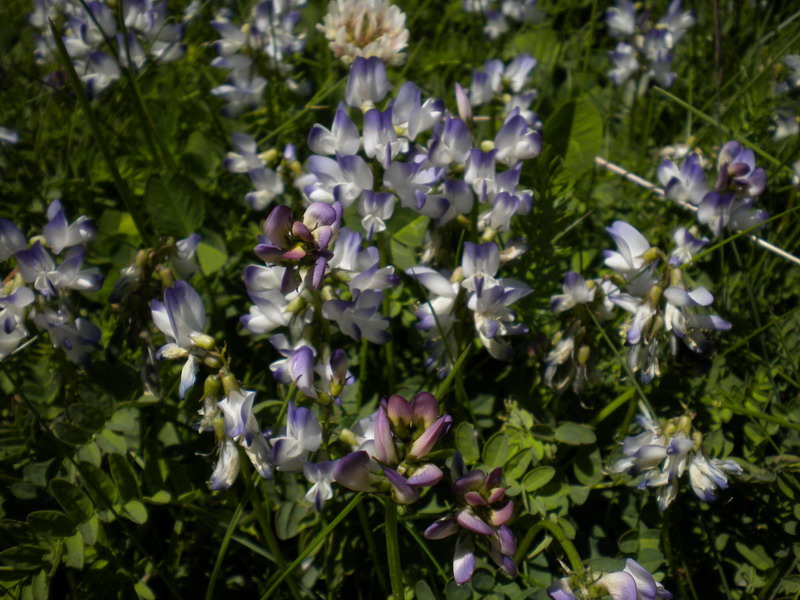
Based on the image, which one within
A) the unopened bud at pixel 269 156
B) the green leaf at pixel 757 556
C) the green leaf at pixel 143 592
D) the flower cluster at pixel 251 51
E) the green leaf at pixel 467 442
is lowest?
the green leaf at pixel 757 556

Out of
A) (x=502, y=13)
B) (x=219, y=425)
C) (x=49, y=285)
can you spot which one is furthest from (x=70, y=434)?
(x=502, y=13)

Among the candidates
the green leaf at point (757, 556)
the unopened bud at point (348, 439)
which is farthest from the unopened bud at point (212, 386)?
the green leaf at point (757, 556)

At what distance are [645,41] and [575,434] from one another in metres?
1.93

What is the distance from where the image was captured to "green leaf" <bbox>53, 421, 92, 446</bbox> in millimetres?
1857

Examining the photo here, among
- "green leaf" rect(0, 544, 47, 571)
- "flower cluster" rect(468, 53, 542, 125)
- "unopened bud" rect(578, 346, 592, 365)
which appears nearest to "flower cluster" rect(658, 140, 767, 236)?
"unopened bud" rect(578, 346, 592, 365)

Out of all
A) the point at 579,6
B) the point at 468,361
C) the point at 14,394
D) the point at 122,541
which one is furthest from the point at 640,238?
the point at 579,6

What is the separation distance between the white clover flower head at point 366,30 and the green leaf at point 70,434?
128cm

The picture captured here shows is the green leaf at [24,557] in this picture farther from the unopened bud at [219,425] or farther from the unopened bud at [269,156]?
the unopened bud at [269,156]

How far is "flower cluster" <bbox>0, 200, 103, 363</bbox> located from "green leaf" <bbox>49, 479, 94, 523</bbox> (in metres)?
0.34

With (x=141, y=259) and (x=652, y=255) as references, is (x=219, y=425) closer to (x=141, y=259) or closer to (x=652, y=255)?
(x=141, y=259)

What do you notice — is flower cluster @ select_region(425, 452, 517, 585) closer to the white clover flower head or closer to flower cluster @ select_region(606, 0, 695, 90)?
the white clover flower head

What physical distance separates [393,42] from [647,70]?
1384 mm

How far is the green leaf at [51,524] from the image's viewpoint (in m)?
1.74

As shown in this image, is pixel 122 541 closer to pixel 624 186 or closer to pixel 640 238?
pixel 640 238
